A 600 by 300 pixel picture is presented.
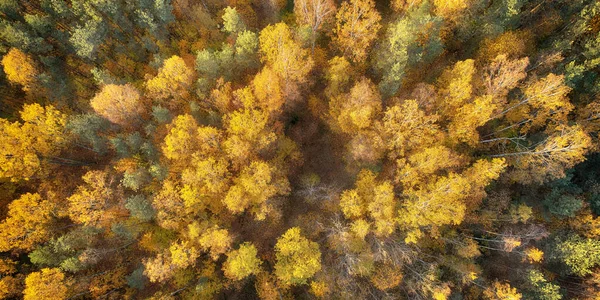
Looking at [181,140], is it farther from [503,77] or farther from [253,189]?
[503,77]

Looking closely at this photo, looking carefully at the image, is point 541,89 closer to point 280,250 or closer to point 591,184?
point 591,184

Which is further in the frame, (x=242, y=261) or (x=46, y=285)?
(x=242, y=261)

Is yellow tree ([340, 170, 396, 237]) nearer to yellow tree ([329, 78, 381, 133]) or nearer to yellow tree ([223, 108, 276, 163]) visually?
yellow tree ([329, 78, 381, 133])

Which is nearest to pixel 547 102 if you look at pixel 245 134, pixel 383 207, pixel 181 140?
pixel 383 207

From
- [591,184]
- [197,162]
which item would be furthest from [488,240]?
[197,162]

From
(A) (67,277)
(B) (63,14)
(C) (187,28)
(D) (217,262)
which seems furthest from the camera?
(C) (187,28)

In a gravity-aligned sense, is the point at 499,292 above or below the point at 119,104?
below
